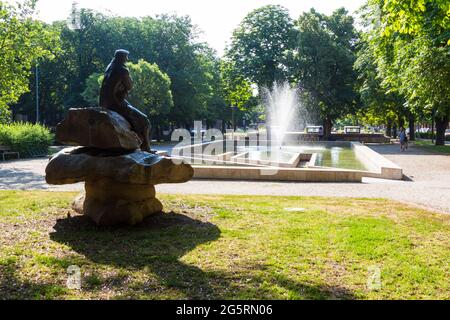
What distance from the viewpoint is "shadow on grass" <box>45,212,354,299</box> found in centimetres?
451

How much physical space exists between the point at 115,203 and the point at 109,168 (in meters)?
0.72

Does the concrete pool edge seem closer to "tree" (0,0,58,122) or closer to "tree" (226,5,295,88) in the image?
"tree" (0,0,58,122)

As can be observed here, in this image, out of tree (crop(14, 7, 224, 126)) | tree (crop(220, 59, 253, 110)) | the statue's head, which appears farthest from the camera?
tree (crop(220, 59, 253, 110))

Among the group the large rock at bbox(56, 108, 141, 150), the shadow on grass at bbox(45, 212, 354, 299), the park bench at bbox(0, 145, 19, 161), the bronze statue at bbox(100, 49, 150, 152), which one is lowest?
the shadow on grass at bbox(45, 212, 354, 299)

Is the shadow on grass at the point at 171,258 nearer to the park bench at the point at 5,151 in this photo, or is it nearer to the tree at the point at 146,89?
the park bench at the point at 5,151

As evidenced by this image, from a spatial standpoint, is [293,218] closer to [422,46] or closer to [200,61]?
[422,46]

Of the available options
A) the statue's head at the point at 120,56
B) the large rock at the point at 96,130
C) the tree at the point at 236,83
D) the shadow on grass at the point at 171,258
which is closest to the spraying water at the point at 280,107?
the tree at the point at 236,83

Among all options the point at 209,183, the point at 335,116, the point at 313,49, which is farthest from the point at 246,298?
the point at 335,116

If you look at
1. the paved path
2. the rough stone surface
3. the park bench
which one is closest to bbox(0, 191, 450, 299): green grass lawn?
the rough stone surface

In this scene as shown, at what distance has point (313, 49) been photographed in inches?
1615

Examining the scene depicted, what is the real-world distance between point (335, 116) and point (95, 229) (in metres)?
41.0

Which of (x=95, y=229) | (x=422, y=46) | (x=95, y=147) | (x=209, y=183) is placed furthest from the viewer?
(x=422, y=46)

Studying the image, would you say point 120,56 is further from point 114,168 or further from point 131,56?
point 131,56

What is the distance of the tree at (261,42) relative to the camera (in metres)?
44.9
